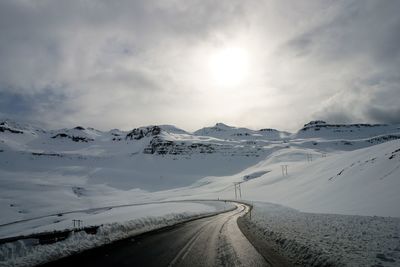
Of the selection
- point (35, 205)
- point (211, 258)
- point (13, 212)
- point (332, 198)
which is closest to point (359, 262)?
point (211, 258)

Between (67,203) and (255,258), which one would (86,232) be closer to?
(255,258)

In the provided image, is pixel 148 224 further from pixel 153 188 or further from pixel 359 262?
pixel 153 188

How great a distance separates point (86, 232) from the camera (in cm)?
1770

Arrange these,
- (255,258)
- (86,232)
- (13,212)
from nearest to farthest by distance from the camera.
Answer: (255,258)
(86,232)
(13,212)

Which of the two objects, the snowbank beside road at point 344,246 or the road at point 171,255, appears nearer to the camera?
the snowbank beside road at point 344,246

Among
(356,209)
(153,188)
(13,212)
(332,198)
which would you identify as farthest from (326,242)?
(153,188)

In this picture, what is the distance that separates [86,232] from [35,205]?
9790 centimetres

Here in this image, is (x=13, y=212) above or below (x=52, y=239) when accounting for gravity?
below

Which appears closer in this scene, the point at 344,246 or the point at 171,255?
the point at 344,246

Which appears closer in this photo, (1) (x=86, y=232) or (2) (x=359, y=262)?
(2) (x=359, y=262)

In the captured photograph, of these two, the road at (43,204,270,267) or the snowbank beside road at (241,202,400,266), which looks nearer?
the snowbank beside road at (241,202,400,266)

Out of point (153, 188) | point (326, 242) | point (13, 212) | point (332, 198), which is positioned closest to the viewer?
point (326, 242)

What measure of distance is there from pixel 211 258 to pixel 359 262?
4639 mm

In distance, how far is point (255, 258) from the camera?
11.2m
